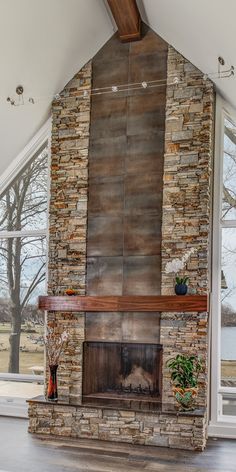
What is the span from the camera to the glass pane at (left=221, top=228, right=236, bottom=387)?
6.67m

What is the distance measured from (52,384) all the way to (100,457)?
1.42 m

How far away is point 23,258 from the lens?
7738 mm

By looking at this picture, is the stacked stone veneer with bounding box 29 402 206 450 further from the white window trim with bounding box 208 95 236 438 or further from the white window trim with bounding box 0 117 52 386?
the white window trim with bounding box 0 117 52 386

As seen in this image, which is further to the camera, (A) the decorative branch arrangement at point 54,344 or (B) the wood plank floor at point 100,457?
(A) the decorative branch arrangement at point 54,344

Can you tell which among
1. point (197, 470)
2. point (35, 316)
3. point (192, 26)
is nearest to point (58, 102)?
point (192, 26)

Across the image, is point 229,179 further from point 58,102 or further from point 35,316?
point 35,316

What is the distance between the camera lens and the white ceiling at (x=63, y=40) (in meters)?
5.71

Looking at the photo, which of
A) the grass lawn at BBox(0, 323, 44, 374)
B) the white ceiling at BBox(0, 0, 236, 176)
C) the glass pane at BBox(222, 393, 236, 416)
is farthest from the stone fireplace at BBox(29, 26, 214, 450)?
the grass lawn at BBox(0, 323, 44, 374)

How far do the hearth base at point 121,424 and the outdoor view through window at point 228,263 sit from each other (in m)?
0.83

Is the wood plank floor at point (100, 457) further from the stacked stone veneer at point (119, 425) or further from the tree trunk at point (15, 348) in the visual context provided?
the tree trunk at point (15, 348)

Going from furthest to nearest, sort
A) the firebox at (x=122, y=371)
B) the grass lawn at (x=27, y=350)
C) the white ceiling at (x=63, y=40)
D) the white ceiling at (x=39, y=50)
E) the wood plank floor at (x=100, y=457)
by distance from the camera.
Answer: the grass lawn at (x=27, y=350), the firebox at (x=122, y=371), the white ceiling at (x=39, y=50), the white ceiling at (x=63, y=40), the wood plank floor at (x=100, y=457)

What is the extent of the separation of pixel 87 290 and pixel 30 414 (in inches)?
69.3

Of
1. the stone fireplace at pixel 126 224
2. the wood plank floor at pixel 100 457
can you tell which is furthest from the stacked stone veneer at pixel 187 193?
the wood plank floor at pixel 100 457

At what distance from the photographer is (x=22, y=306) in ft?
25.1
